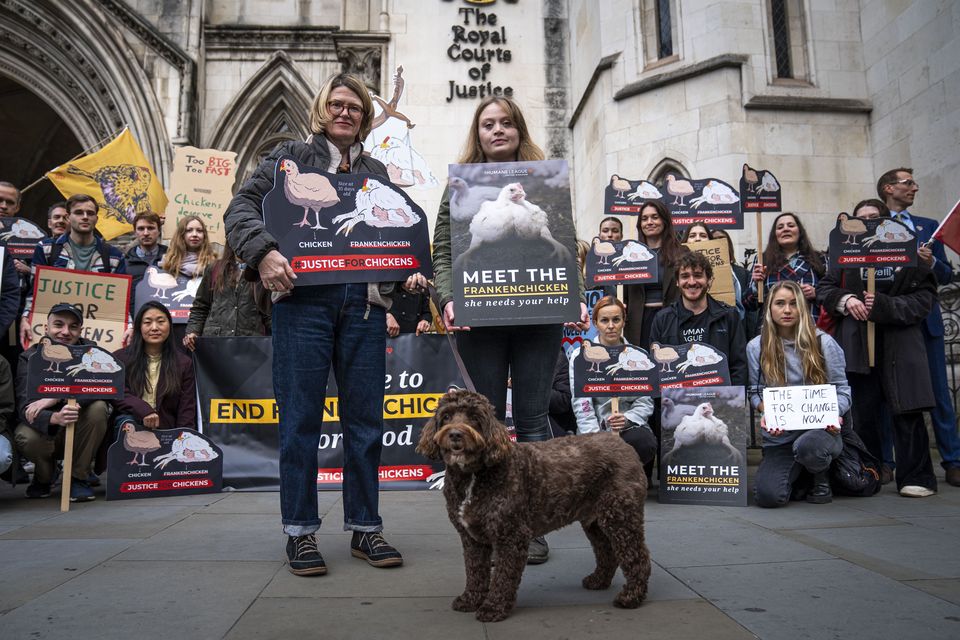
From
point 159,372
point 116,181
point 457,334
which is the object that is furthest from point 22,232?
point 457,334

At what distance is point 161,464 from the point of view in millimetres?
5473

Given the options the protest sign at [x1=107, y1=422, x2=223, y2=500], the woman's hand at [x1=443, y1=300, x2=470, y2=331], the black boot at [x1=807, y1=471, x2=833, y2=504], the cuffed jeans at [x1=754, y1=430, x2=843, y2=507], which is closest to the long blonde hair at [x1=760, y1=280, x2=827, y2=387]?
the cuffed jeans at [x1=754, y1=430, x2=843, y2=507]

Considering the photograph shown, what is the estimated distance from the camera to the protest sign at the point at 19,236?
6730mm

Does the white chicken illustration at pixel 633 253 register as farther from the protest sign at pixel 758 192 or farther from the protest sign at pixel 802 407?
the protest sign at pixel 758 192

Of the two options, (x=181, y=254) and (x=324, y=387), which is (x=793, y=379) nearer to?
(x=324, y=387)

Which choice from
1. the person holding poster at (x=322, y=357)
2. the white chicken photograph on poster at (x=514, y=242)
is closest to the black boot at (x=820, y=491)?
the white chicken photograph on poster at (x=514, y=242)

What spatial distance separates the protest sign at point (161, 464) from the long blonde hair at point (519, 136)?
345 cm

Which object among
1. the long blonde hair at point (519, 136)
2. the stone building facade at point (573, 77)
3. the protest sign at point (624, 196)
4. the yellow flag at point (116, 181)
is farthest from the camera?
the stone building facade at point (573, 77)

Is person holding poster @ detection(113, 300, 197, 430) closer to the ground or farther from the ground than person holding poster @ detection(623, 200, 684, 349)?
closer to the ground

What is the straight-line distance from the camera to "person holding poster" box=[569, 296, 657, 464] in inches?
204

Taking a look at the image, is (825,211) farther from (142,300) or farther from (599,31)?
(142,300)

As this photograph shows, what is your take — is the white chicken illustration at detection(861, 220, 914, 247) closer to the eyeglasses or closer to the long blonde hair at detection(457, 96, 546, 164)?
the long blonde hair at detection(457, 96, 546, 164)

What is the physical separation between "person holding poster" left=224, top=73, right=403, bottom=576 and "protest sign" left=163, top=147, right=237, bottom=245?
21.5 ft

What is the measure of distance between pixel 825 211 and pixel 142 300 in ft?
33.2
